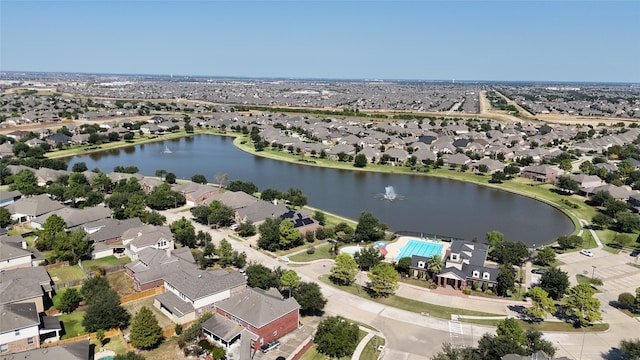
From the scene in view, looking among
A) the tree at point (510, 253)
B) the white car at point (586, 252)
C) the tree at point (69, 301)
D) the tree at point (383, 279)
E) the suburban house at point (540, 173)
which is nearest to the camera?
the tree at point (69, 301)

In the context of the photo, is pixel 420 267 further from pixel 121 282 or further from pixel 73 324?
pixel 73 324

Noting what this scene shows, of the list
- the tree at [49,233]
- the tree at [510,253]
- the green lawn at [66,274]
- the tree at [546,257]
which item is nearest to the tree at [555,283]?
the tree at [510,253]

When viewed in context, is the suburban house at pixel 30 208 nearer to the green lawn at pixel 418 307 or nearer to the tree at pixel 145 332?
the tree at pixel 145 332

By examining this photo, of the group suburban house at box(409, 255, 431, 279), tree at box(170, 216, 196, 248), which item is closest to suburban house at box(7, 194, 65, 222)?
tree at box(170, 216, 196, 248)

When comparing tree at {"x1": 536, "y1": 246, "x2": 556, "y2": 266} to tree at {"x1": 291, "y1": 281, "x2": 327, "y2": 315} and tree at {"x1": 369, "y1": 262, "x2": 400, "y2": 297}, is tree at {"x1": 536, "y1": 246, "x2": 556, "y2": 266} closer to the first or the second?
tree at {"x1": 369, "y1": 262, "x2": 400, "y2": 297}

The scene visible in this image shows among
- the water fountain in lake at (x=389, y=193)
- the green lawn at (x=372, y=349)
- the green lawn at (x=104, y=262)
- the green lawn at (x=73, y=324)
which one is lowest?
the green lawn at (x=104, y=262)

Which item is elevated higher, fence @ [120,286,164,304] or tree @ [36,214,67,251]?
tree @ [36,214,67,251]

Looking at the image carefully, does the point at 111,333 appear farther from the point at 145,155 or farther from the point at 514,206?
the point at 145,155
